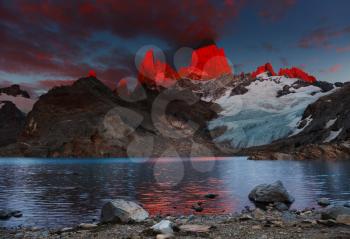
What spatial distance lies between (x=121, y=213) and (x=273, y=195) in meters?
22.6

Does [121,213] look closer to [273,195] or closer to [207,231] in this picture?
[207,231]

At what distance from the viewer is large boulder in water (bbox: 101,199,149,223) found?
105ft

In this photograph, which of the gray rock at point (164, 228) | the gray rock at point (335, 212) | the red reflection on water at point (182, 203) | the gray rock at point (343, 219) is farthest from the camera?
the red reflection on water at point (182, 203)

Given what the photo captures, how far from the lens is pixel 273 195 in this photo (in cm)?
4781

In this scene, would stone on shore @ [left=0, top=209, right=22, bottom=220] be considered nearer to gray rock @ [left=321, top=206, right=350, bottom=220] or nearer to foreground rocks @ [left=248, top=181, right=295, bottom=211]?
foreground rocks @ [left=248, top=181, right=295, bottom=211]

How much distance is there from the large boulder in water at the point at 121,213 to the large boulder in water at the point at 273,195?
2007cm

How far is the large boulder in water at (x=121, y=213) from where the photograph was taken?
3216 cm

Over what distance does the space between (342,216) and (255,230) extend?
739 centimetres

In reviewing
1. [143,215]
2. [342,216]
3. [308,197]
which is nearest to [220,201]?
[308,197]

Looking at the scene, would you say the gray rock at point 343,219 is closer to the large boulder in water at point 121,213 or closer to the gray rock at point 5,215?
the large boulder in water at point 121,213

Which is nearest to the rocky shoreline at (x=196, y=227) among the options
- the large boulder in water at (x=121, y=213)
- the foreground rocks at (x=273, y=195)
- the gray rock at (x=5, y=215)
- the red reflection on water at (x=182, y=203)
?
the large boulder in water at (x=121, y=213)

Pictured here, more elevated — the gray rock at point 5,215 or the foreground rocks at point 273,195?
the foreground rocks at point 273,195

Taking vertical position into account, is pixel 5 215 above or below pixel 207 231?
below

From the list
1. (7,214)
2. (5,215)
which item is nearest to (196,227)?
(5,215)
